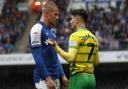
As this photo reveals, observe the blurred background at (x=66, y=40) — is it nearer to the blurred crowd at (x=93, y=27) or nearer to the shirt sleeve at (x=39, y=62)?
the blurred crowd at (x=93, y=27)

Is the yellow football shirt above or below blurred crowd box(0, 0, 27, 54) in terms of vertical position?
above

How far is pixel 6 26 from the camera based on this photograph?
21.9m

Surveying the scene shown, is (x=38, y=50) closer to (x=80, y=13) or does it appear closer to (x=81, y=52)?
Answer: (x=81, y=52)

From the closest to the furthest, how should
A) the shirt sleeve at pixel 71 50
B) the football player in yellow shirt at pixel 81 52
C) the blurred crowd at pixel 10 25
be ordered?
the shirt sleeve at pixel 71 50 → the football player in yellow shirt at pixel 81 52 → the blurred crowd at pixel 10 25

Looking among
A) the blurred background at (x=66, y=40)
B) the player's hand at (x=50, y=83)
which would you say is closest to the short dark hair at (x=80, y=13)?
the player's hand at (x=50, y=83)

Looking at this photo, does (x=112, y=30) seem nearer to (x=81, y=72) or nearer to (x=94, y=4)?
(x=94, y=4)

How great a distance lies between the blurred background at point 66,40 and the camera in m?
18.9

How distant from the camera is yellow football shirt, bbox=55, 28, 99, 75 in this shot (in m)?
7.69

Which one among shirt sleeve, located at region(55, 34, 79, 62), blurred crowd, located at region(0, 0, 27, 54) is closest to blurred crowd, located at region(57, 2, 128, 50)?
blurred crowd, located at region(0, 0, 27, 54)

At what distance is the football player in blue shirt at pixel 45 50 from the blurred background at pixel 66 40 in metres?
9.32

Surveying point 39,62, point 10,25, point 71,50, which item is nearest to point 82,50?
point 71,50

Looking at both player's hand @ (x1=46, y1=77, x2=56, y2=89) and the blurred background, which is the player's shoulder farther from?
the blurred background

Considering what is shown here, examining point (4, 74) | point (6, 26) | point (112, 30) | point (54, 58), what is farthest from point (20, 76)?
point (54, 58)

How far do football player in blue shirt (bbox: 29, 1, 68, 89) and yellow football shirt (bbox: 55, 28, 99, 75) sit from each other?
0.31m
